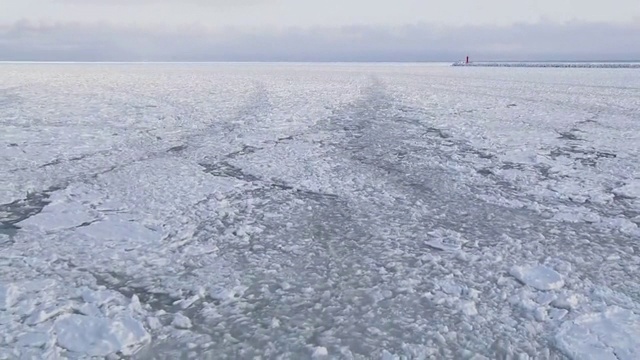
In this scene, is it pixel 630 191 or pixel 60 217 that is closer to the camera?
pixel 60 217

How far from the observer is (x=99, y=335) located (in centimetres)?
254

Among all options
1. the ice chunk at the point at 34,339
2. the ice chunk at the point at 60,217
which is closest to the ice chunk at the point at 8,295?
the ice chunk at the point at 34,339

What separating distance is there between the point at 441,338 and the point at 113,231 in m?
2.61

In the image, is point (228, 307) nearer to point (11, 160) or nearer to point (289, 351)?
point (289, 351)

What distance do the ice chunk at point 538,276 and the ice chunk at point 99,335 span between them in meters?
2.24

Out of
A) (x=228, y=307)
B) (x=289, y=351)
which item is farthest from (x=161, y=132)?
(x=289, y=351)

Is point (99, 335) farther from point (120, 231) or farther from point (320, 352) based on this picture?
point (120, 231)

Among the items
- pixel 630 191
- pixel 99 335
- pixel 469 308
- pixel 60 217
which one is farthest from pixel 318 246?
pixel 630 191

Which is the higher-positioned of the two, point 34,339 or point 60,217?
point 60,217

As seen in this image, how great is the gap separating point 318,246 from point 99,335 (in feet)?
5.28

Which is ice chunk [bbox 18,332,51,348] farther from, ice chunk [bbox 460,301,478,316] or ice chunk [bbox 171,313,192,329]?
ice chunk [bbox 460,301,478,316]

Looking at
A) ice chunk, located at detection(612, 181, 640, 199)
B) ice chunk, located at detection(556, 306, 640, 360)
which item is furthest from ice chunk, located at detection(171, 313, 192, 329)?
ice chunk, located at detection(612, 181, 640, 199)

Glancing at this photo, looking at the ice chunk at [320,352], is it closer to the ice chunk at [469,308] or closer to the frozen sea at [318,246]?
the frozen sea at [318,246]

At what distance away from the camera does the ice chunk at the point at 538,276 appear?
3.12 meters
